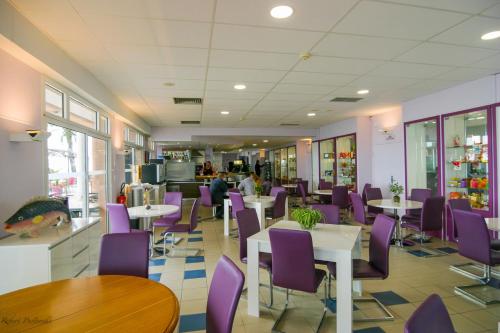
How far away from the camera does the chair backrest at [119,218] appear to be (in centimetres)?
391

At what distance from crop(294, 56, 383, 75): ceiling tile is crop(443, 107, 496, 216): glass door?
218cm

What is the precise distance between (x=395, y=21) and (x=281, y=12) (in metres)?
1.09

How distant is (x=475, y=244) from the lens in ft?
9.93

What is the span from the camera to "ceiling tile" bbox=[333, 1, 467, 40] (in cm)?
245

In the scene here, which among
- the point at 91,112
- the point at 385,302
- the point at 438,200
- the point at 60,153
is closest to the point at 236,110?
the point at 91,112

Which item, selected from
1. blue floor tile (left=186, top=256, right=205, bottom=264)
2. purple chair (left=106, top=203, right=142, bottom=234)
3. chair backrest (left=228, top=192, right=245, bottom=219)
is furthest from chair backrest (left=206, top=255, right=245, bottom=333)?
chair backrest (left=228, top=192, right=245, bottom=219)

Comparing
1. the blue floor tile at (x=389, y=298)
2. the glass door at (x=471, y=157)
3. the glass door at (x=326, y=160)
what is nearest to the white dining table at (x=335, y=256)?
the blue floor tile at (x=389, y=298)

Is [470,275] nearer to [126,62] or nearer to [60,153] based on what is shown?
[126,62]

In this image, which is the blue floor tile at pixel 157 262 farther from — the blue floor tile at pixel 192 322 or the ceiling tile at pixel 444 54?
the ceiling tile at pixel 444 54

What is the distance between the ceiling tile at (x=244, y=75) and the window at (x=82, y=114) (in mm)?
1912

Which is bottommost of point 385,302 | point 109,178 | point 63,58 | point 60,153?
point 385,302

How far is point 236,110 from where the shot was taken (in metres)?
6.89

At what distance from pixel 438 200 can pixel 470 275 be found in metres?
1.22

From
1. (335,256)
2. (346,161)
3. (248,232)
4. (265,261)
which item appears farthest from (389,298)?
(346,161)
